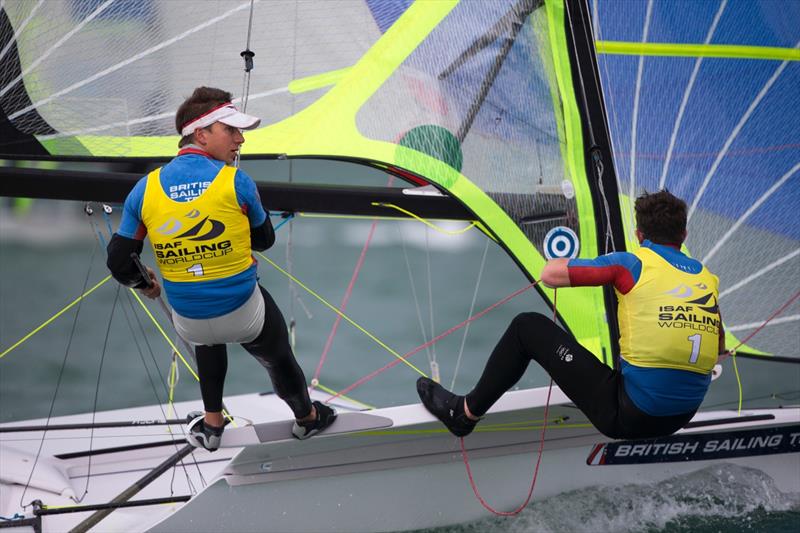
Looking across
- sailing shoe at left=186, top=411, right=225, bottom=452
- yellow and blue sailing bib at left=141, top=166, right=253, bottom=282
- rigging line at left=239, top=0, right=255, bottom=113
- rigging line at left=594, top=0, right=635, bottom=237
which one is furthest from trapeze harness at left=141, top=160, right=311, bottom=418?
rigging line at left=594, top=0, right=635, bottom=237

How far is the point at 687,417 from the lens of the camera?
80.7 inches

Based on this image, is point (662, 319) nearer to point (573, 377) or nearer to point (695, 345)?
point (695, 345)

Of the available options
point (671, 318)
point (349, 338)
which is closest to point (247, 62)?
point (671, 318)

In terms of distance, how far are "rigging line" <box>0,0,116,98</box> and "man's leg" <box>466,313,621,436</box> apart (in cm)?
140

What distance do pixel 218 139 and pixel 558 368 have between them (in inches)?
35.7

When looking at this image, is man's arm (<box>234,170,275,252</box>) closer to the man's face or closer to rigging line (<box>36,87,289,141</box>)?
the man's face

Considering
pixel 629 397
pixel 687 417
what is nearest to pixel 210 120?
pixel 629 397

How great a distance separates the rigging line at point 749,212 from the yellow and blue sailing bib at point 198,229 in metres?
1.52

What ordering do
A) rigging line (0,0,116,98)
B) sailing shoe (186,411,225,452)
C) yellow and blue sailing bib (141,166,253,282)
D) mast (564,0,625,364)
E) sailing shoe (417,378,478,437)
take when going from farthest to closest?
mast (564,0,625,364) → rigging line (0,0,116,98) → sailing shoe (417,378,478,437) → sailing shoe (186,411,225,452) → yellow and blue sailing bib (141,166,253,282)

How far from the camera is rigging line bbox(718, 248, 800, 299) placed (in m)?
Result: 2.78

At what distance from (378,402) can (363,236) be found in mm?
4524

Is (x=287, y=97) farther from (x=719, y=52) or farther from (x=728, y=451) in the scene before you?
(x=728, y=451)

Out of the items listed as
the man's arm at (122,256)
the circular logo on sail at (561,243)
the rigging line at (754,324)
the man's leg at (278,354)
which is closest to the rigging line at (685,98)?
the circular logo on sail at (561,243)

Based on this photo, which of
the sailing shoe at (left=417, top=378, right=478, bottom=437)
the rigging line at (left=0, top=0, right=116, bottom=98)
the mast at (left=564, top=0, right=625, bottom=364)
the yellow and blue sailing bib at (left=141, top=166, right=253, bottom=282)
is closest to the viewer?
the yellow and blue sailing bib at (left=141, top=166, right=253, bottom=282)
